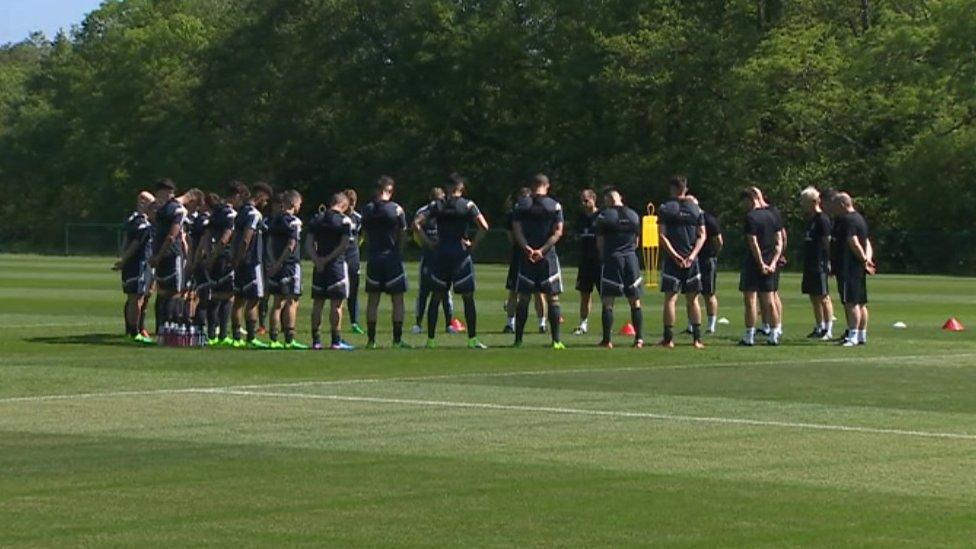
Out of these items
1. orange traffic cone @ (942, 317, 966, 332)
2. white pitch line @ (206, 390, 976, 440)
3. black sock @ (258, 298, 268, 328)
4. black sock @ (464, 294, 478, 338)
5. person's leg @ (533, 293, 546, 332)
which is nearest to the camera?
white pitch line @ (206, 390, 976, 440)

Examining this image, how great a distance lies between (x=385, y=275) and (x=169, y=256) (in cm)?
276

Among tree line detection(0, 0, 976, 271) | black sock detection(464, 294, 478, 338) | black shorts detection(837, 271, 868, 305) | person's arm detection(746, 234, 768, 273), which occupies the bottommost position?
black sock detection(464, 294, 478, 338)

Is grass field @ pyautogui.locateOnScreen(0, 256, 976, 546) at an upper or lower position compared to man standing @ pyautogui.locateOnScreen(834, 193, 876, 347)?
lower

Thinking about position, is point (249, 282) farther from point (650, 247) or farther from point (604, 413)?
point (650, 247)

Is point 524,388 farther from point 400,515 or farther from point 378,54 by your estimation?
point 378,54

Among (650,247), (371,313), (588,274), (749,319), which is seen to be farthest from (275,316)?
(650,247)

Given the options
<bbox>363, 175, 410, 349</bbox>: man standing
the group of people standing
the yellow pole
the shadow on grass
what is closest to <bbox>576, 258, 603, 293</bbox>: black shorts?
the group of people standing

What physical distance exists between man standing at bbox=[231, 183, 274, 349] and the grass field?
3.68ft

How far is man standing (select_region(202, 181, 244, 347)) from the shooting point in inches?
1008

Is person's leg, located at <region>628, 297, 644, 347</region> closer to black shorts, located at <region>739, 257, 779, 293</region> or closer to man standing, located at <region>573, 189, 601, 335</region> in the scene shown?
black shorts, located at <region>739, 257, 779, 293</region>

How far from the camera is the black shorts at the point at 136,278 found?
86.3ft

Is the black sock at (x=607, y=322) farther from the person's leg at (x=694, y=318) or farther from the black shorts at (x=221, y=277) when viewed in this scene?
the black shorts at (x=221, y=277)

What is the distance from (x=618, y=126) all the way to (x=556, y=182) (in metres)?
4.28

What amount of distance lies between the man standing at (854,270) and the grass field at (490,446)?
2.30 ft
